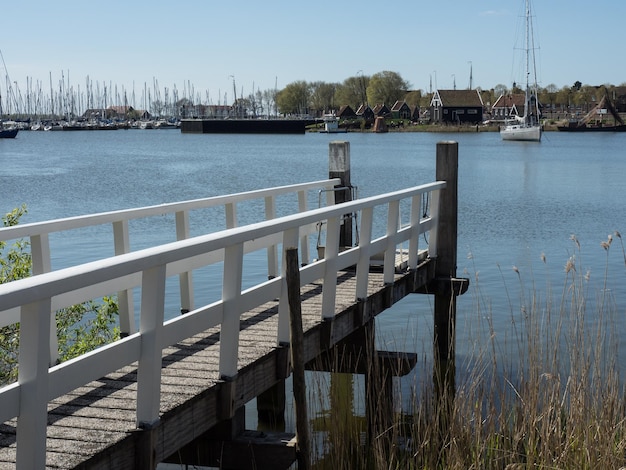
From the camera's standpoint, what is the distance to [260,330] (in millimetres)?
7348

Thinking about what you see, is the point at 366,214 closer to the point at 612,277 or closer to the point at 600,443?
the point at 600,443

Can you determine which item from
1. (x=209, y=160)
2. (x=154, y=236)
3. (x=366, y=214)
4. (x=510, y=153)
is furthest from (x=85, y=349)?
(x=510, y=153)

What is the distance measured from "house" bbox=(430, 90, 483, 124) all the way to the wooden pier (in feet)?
570

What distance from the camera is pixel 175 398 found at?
5.42 m

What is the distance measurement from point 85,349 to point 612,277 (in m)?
13.5

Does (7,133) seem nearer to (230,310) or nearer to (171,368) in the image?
(171,368)

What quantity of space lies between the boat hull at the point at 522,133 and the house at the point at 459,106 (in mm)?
58712

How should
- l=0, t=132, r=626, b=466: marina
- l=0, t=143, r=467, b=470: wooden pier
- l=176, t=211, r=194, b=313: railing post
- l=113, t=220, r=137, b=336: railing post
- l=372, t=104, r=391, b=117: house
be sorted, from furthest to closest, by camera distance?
1. l=372, t=104, r=391, b=117: house
2. l=0, t=132, r=626, b=466: marina
3. l=176, t=211, r=194, b=313: railing post
4. l=113, t=220, r=137, b=336: railing post
5. l=0, t=143, r=467, b=470: wooden pier

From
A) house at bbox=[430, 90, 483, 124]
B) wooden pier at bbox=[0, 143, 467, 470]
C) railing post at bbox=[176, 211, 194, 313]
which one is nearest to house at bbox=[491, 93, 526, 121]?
house at bbox=[430, 90, 483, 124]

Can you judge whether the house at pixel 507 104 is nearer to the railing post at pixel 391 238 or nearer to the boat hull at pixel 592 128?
the boat hull at pixel 592 128

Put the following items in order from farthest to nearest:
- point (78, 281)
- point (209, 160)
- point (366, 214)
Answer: point (209, 160) < point (366, 214) < point (78, 281)

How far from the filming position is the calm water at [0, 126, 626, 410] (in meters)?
16.9

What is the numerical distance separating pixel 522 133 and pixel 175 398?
119 metres

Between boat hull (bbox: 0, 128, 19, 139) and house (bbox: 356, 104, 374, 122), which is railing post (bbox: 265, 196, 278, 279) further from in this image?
house (bbox: 356, 104, 374, 122)
